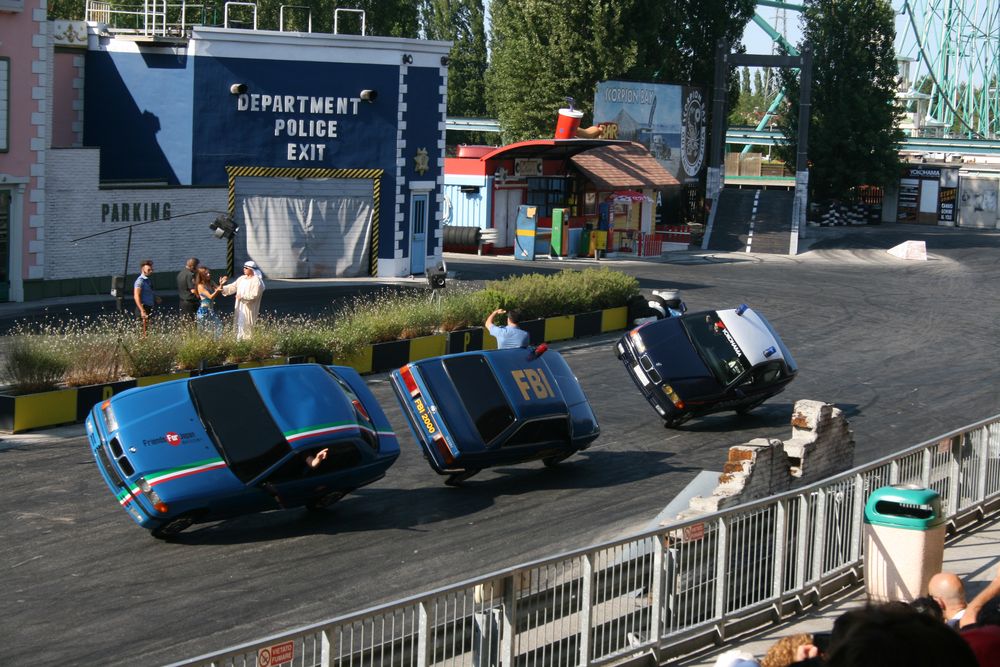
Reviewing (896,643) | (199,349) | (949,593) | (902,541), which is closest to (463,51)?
(199,349)

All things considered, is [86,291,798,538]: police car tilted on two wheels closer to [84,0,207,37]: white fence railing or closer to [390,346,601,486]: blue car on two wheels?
[390,346,601,486]: blue car on two wheels

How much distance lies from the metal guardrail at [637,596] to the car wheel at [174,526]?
3.48 meters

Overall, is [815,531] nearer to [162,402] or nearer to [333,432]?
[333,432]

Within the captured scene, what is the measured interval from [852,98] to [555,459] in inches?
1978

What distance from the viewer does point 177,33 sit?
35.1 metres

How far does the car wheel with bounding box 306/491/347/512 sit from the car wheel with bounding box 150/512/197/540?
1.51 m

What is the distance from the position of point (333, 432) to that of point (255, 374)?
42.0 inches

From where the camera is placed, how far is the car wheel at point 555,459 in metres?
16.6

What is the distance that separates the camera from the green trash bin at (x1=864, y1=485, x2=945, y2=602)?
10609 mm

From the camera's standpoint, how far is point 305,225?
36.2 m

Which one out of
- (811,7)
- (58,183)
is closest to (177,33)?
(58,183)

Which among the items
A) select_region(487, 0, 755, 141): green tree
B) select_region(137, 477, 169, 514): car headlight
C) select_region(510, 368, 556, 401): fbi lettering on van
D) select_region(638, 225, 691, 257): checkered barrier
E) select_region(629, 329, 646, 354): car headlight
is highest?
select_region(487, 0, 755, 141): green tree

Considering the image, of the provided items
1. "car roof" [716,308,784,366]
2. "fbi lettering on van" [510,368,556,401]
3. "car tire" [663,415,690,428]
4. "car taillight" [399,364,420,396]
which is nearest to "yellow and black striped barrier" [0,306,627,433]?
"car taillight" [399,364,420,396]

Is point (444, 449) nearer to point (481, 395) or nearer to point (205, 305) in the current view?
point (481, 395)
